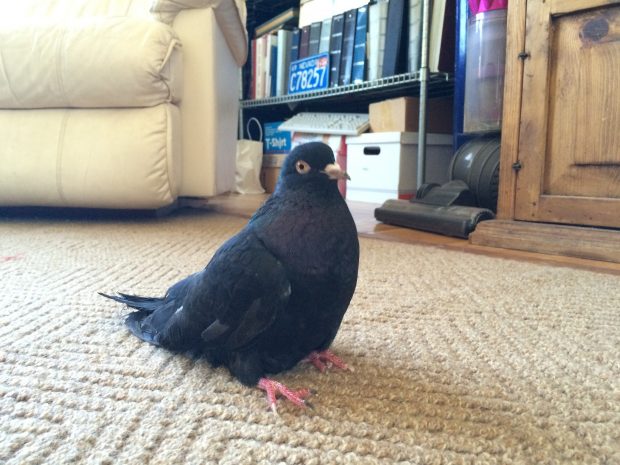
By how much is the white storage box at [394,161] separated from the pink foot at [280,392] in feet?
5.67

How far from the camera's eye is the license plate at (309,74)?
8.06 feet

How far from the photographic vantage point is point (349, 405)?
0.49m

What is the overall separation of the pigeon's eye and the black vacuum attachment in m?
0.94

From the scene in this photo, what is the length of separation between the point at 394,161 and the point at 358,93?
43 centimetres

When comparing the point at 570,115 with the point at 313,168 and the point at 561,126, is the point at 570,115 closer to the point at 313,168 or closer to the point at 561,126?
the point at 561,126

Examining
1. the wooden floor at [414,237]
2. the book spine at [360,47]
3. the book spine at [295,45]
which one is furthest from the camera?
the book spine at [295,45]

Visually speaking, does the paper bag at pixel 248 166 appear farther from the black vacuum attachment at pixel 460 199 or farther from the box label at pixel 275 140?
the black vacuum attachment at pixel 460 199

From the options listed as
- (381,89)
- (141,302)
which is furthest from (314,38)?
(141,302)

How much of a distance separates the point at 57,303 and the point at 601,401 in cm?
72

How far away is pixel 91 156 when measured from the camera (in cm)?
147

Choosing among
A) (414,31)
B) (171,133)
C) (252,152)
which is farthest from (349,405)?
(252,152)

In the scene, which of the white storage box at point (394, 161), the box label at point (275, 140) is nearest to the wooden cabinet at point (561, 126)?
the white storage box at point (394, 161)

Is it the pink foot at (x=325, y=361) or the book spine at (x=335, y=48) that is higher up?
the book spine at (x=335, y=48)

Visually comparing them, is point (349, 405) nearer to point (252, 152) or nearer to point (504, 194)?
point (504, 194)
